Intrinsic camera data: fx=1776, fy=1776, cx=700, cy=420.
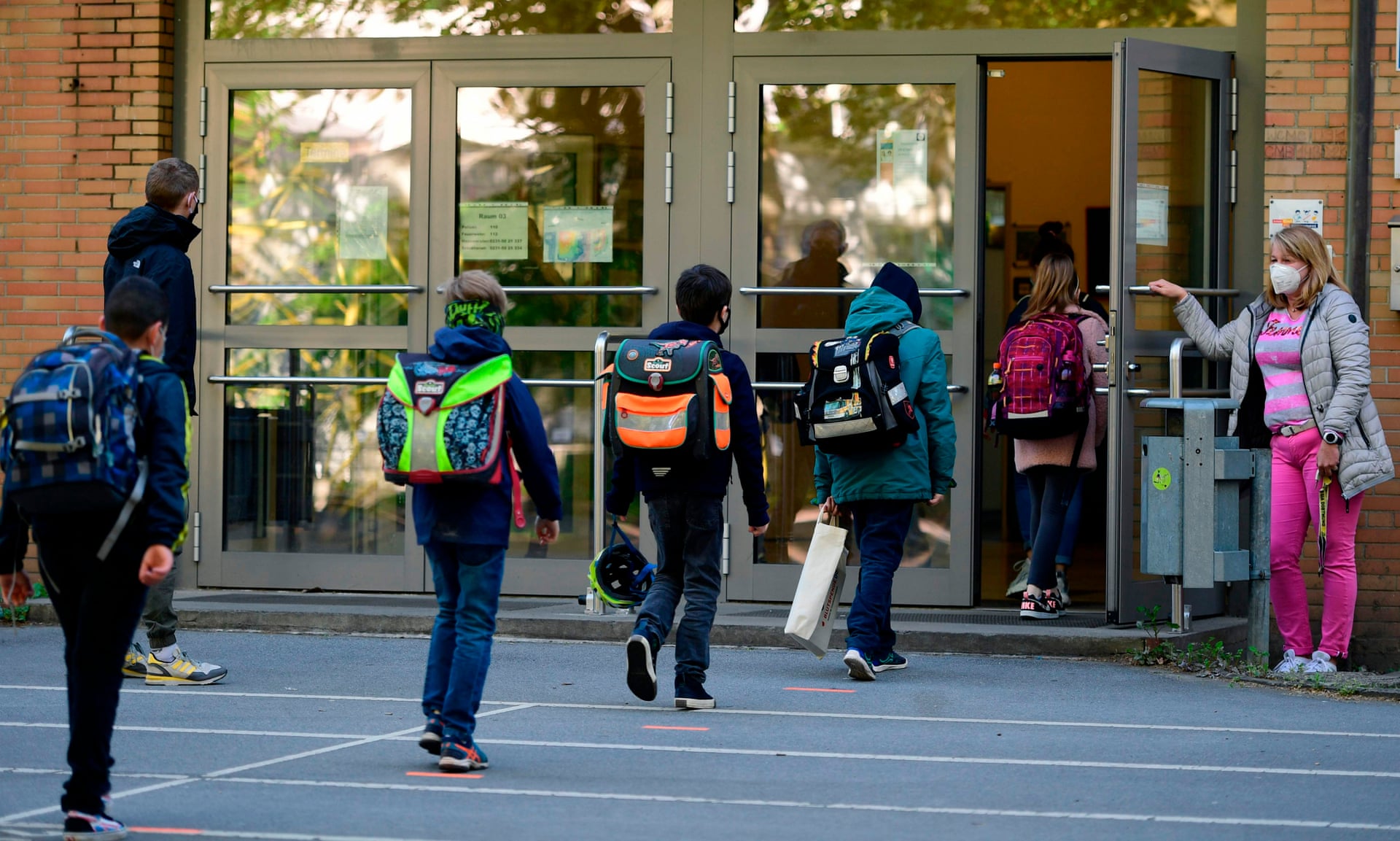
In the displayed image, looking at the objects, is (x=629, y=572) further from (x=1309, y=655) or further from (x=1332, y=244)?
(x=1332, y=244)

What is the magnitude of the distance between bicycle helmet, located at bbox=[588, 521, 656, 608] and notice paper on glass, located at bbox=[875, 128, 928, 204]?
2969mm

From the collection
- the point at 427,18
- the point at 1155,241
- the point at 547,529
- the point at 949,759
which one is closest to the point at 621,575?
the point at 547,529

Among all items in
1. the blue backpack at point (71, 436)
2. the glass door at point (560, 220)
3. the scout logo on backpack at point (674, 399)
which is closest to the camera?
the blue backpack at point (71, 436)

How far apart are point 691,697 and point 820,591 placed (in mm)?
924

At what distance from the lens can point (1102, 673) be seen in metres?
8.19

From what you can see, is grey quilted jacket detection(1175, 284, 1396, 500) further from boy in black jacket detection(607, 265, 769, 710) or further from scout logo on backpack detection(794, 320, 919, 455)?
boy in black jacket detection(607, 265, 769, 710)

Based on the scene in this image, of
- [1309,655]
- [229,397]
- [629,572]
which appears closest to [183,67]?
[229,397]

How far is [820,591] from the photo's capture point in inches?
304

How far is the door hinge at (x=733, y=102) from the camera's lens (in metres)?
9.72

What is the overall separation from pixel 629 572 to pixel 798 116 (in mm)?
3191

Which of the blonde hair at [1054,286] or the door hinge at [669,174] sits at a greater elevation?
the door hinge at [669,174]

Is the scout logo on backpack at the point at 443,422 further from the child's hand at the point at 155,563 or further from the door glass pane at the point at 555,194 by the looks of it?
the door glass pane at the point at 555,194

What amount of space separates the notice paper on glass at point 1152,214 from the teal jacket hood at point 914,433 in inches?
71.3

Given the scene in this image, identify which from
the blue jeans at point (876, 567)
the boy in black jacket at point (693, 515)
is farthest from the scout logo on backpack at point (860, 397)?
the boy in black jacket at point (693, 515)
